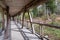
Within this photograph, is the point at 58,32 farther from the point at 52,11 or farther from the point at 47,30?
the point at 52,11

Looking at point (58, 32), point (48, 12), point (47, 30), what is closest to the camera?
point (58, 32)

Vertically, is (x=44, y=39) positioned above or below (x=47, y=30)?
below

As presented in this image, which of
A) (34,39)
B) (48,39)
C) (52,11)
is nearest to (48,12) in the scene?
(52,11)

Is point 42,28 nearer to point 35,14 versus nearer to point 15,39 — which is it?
point 15,39

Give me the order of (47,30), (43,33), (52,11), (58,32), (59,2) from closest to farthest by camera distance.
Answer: (58,32)
(47,30)
(43,33)
(52,11)
(59,2)

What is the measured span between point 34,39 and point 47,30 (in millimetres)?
778

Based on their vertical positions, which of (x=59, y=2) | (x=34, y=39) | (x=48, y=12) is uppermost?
(x=59, y=2)

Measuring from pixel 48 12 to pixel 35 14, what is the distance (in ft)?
7.06

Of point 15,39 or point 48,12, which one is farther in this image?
point 48,12

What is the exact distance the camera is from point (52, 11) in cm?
1129

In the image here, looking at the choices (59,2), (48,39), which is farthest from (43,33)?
(59,2)

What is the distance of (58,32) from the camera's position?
10.7ft

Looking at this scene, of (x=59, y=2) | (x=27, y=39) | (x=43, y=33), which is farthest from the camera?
(x=59, y=2)

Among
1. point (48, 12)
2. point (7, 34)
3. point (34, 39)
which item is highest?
point (48, 12)
